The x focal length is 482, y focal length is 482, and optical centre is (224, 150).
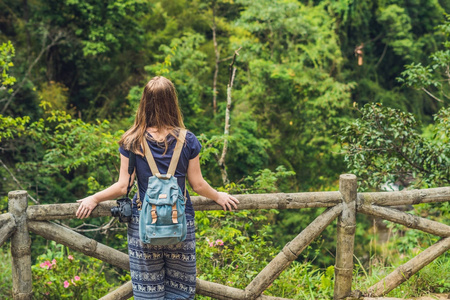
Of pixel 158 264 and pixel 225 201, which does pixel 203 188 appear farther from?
pixel 158 264

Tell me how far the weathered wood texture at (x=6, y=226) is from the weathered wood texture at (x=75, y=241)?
0.09m

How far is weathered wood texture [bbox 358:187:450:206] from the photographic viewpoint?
10.3 feet

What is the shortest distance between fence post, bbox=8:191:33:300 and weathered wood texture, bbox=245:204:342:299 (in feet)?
4.41

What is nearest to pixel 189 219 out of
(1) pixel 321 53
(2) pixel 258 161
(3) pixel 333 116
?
(2) pixel 258 161

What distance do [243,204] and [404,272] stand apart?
131 centimetres

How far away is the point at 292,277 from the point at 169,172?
6.02ft

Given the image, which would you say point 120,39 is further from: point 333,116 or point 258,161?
point 333,116

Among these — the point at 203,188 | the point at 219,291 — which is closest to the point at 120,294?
the point at 219,291

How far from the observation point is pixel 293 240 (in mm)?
3061

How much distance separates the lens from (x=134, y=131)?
2.36 metres

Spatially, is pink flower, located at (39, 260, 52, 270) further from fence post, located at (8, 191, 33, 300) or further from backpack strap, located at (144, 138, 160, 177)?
backpack strap, located at (144, 138, 160, 177)

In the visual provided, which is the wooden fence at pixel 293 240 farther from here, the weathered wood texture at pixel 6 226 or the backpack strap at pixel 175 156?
the backpack strap at pixel 175 156

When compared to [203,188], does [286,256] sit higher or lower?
lower

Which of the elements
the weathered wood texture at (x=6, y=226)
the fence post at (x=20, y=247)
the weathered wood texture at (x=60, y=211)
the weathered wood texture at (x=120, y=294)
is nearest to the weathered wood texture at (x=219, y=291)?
the weathered wood texture at (x=120, y=294)
